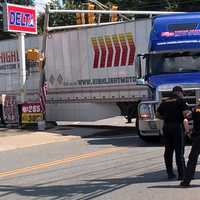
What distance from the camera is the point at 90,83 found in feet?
79.9

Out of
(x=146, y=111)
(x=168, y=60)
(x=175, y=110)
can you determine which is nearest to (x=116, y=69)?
(x=168, y=60)

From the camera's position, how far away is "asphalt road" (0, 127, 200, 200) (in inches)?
399

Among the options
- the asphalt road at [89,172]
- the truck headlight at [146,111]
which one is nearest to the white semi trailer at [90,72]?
the asphalt road at [89,172]

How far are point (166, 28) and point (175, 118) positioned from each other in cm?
731

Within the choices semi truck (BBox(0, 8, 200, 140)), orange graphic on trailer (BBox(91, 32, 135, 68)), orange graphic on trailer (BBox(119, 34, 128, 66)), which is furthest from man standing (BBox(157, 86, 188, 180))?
orange graphic on trailer (BBox(119, 34, 128, 66))

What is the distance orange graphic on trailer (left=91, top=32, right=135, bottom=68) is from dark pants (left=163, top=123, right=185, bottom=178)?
1116 centimetres

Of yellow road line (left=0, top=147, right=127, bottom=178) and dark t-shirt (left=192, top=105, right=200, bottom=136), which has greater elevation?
dark t-shirt (left=192, top=105, right=200, bottom=136)

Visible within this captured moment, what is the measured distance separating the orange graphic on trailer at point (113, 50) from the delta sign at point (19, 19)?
4.21 meters

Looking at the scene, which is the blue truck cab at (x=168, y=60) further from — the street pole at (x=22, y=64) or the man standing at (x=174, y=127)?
the street pole at (x=22, y=64)

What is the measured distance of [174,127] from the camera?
37.0ft

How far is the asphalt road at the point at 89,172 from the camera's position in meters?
10.1

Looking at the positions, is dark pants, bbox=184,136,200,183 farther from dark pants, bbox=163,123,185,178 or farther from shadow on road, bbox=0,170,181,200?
shadow on road, bbox=0,170,181,200

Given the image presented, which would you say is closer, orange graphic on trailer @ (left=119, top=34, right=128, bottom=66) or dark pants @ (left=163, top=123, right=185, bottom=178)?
dark pants @ (left=163, top=123, right=185, bottom=178)

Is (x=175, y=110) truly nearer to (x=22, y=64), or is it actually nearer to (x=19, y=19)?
(x=22, y=64)
